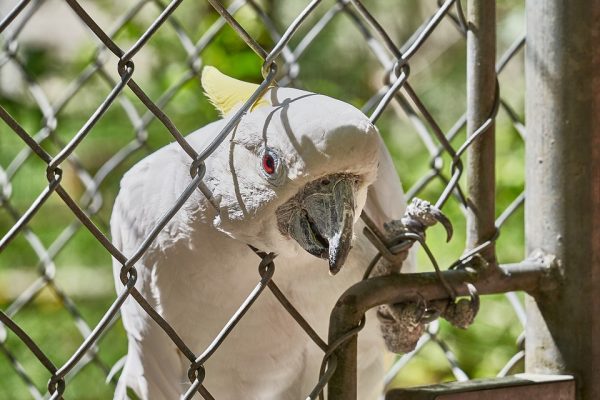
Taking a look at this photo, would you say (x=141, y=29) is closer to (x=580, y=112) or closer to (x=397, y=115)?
(x=397, y=115)

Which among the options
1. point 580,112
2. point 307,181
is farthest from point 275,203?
point 580,112

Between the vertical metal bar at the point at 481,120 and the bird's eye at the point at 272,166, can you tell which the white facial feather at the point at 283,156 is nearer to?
the bird's eye at the point at 272,166

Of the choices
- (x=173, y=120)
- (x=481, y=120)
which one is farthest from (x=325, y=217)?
(x=173, y=120)

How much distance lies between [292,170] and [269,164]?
37mm

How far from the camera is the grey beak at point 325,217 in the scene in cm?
87

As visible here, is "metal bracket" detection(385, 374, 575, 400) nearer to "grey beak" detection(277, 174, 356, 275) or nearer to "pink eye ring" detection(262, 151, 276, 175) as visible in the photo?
"grey beak" detection(277, 174, 356, 275)

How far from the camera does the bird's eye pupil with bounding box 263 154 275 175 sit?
36.1 inches

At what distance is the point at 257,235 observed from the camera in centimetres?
99

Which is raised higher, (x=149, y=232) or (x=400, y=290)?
(x=149, y=232)

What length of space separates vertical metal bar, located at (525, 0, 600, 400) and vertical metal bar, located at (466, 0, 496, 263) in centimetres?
6

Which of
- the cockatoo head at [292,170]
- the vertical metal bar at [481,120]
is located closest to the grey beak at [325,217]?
the cockatoo head at [292,170]

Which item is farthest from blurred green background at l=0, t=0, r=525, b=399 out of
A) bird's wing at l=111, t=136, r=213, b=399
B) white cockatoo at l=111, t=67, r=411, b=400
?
bird's wing at l=111, t=136, r=213, b=399

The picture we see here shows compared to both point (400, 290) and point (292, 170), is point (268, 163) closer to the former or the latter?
point (292, 170)

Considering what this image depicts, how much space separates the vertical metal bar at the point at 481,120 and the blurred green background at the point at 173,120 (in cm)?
140
